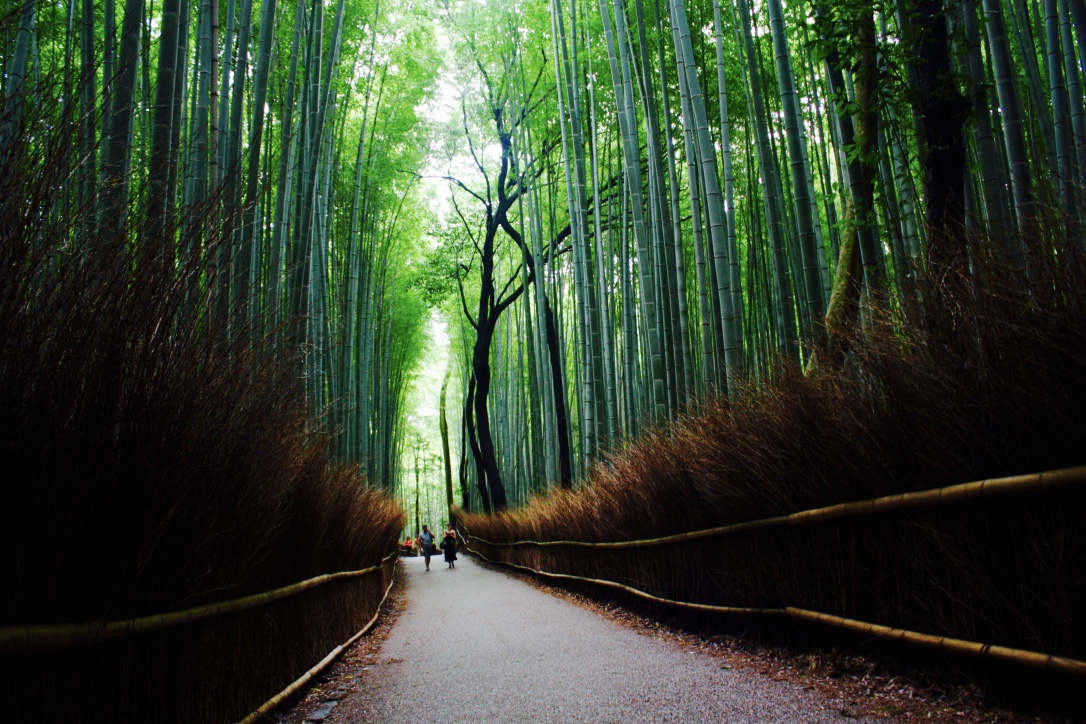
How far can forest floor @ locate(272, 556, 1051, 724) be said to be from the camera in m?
2.00

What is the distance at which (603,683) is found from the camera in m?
2.61

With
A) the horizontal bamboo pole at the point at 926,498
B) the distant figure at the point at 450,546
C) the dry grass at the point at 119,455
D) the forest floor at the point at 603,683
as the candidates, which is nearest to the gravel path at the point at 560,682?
the forest floor at the point at 603,683

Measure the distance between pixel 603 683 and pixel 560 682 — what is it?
18 centimetres

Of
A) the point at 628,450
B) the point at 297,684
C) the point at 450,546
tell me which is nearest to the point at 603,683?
the point at 297,684

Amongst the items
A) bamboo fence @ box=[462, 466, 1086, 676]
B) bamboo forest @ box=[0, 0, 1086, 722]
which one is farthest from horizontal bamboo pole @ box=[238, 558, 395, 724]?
bamboo fence @ box=[462, 466, 1086, 676]

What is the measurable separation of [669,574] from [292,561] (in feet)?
6.71

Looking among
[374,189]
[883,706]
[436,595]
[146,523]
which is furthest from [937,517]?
[374,189]

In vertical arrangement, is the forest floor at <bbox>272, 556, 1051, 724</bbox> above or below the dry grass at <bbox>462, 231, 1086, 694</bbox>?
below

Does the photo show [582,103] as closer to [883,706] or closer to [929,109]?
[929,109]

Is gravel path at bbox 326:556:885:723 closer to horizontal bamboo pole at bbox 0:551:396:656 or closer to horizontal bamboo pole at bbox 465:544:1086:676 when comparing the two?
horizontal bamboo pole at bbox 465:544:1086:676

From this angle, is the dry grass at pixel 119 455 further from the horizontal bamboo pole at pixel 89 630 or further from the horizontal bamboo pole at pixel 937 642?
the horizontal bamboo pole at pixel 937 642

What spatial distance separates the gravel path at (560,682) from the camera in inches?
84.9

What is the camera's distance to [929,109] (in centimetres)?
278

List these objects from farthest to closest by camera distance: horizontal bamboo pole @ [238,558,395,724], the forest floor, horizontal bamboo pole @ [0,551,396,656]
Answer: horizontal bamboo pole @ [238,558,395,724] < the forest floor < horizontal bamboo pole @ [0,551,396,656]
